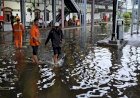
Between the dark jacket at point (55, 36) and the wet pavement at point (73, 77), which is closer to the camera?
the wet pavement at point (73, 77)

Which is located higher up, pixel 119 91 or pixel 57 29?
pixel 57 29

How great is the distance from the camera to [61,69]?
13062mm

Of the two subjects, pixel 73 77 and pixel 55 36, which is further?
pixel 55 36

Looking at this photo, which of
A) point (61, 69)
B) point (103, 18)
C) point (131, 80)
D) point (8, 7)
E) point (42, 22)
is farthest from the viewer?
point (103, 18)

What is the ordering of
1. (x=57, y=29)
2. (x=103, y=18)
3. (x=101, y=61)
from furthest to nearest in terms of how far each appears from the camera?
(x=103, y=18)
(x=101, y=61)
(x=57, y=29)

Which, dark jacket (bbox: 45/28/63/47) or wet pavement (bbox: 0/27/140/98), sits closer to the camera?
wet pavement (bbox: 0/27/140/98)

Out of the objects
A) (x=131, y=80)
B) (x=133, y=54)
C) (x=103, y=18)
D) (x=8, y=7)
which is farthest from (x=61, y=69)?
(x=103, y=18)

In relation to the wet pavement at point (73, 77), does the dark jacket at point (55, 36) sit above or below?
above

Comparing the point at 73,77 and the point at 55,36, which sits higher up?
the point at 55,36

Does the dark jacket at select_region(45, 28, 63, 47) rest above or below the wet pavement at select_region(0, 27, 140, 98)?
above

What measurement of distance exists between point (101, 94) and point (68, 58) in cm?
701

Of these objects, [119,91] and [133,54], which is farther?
[133,54]

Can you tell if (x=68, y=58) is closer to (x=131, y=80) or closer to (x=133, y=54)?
(x=133, y=54)

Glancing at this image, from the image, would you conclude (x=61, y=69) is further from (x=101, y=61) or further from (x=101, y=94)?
(x=101, y=94)
